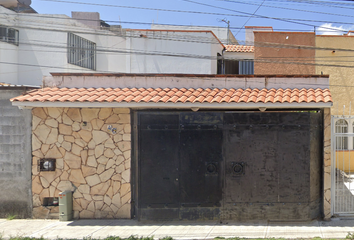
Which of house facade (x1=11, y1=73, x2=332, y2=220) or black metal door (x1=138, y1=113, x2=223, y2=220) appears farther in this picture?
black metal door (x1=138, y1=113, x2=223, y2=220)

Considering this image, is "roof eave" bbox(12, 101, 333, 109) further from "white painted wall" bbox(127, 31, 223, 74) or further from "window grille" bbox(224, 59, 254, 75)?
"window grille" bbox(224, 59, 254, 75)

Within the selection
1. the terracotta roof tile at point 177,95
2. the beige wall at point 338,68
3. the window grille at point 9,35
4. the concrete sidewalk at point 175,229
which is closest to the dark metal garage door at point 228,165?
the concrete sidewalk at point 175,229

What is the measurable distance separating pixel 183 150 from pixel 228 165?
119cm

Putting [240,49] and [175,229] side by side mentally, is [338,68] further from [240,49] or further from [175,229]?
[175,229]

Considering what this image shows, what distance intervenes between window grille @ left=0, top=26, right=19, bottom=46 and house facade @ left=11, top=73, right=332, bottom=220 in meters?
17.0

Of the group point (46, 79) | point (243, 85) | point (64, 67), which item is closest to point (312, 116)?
point (243, 85)

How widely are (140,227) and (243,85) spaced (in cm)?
462

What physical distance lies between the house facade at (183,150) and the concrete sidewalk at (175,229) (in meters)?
0.29

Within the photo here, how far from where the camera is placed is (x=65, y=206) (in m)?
9.12

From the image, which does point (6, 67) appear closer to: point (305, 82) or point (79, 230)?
point (79, 230)

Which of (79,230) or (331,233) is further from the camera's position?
(79,230)

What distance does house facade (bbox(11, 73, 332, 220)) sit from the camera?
28.8 feet

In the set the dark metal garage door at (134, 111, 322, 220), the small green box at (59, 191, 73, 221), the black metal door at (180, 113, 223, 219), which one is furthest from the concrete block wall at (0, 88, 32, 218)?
the black metal door at (180, 113, 223, 219)

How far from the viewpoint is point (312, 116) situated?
8.84 meters
